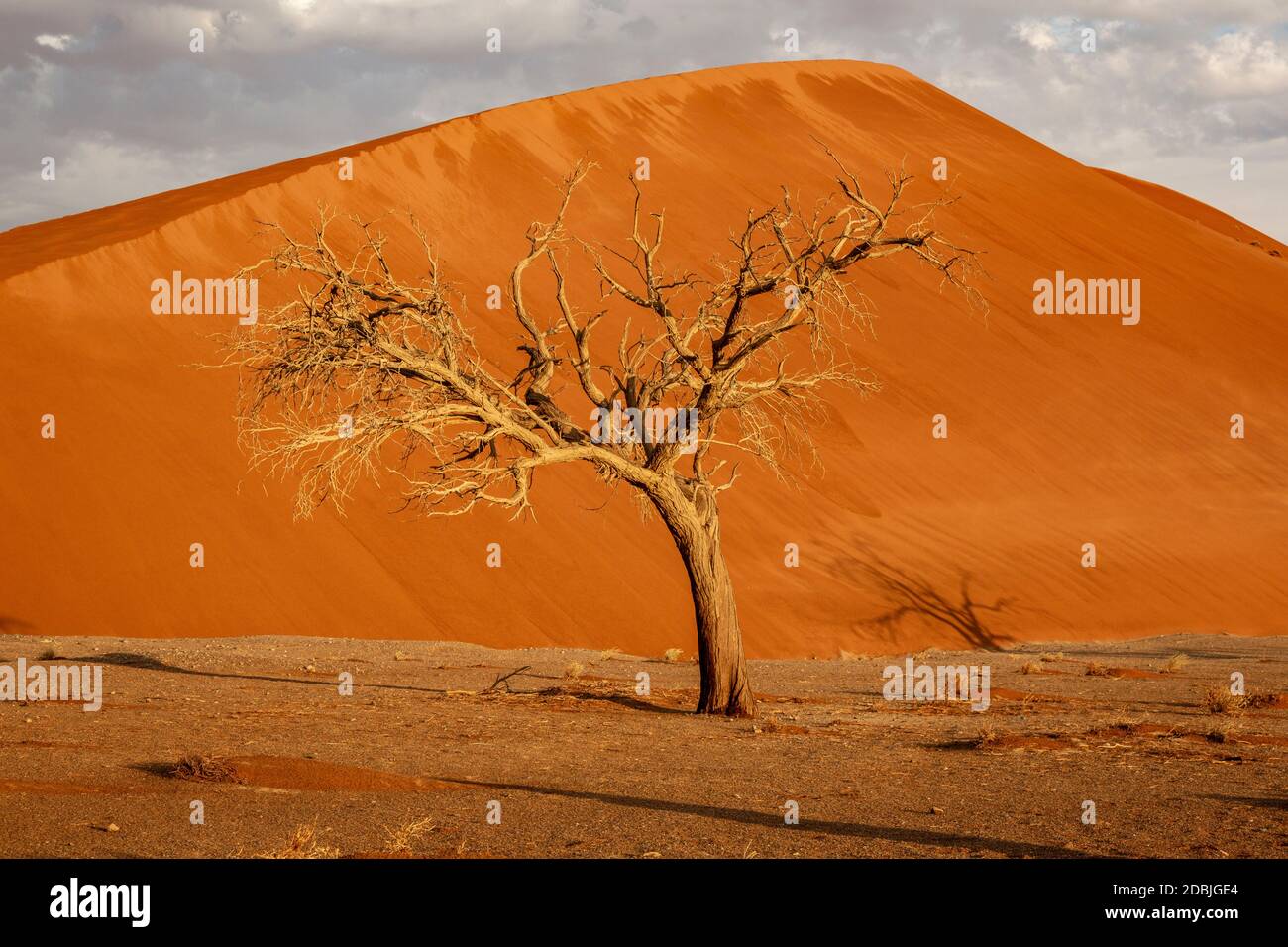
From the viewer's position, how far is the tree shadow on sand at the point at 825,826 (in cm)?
664

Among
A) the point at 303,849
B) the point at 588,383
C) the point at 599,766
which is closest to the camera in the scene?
the point at 303,849

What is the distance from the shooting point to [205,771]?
8148mm

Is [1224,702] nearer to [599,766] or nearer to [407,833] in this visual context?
[599,766]

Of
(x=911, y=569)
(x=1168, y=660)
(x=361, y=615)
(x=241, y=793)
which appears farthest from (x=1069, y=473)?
(x=241, y=793)

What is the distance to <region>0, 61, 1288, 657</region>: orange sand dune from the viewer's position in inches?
752

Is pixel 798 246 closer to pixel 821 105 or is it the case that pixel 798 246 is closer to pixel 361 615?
pixel 361 615

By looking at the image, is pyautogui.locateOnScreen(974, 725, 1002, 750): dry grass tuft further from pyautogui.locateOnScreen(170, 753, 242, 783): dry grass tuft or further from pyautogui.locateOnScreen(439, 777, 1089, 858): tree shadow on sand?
pyautogui.locateOnScreen(170, 753, 242, 783): dry grass tuft

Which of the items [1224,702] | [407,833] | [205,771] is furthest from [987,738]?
[205,771]

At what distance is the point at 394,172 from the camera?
116 ft

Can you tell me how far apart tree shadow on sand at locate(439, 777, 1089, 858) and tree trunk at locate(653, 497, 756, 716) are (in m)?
3.93

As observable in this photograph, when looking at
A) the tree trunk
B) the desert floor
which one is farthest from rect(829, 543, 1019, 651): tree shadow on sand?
the tree trunk

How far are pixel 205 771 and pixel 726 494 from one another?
1816 cm

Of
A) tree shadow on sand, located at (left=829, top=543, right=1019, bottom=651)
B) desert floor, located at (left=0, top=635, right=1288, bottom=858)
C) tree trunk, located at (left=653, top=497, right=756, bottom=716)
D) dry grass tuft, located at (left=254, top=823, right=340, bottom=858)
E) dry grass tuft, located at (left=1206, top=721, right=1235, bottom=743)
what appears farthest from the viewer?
tree shadow on sand, located at (left=829, top=543, right=1019, bottom=651)

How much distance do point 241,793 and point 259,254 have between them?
21361 mm
